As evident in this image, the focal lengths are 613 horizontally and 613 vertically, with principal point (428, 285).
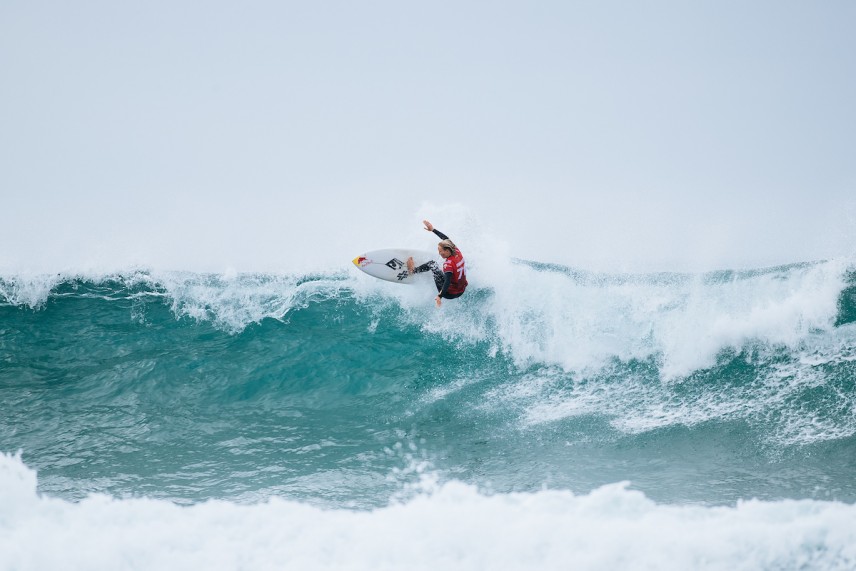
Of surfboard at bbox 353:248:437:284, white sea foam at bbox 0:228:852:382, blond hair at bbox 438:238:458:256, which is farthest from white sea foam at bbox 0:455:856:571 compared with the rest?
surfboard at bbox 353:248:437:284

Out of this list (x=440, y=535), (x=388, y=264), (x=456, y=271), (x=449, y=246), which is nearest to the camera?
(x=440, y=535)

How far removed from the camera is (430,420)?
275 inches

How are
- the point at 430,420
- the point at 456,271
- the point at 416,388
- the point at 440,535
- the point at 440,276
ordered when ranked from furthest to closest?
the point at 440,276 → the point at 456,271 → the point at 416,388 → the point at 430,420 → the point at 440,535

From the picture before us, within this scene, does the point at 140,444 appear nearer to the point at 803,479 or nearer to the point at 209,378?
the point at 209,378

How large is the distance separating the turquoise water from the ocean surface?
0.03 meters

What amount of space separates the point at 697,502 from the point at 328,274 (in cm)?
582

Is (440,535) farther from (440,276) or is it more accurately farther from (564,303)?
(564,303)

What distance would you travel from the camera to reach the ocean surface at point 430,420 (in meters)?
4.95

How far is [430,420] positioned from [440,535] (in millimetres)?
2004

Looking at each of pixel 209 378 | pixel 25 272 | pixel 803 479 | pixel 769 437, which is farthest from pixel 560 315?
pixel 25 272

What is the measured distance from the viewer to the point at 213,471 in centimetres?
618

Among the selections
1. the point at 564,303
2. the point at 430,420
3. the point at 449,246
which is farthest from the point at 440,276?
the point at 430,420

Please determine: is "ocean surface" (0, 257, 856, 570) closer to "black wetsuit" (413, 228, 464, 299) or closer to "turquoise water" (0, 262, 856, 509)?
"turquoise water" (0, 262, 856, 509)

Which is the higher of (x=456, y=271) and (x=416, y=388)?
(x=456, y=271)
